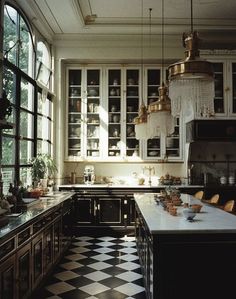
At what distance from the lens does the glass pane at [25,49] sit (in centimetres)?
565

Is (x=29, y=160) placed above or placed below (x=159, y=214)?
above

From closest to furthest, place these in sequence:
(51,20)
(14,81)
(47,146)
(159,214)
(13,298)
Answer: (13,298) < (159,214) < (14,81) < (51,20) < (47,146)

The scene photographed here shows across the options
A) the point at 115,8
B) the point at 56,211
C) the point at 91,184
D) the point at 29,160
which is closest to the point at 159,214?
the point at 56,211

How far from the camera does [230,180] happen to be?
24.0 feet

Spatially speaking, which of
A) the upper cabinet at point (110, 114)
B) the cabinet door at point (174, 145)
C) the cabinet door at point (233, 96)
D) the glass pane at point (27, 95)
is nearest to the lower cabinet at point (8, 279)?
the glass pane at point (27, 95)

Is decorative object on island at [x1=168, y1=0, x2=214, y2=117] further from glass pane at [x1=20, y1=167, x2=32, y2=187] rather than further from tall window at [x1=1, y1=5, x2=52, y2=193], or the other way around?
glass pane at [x1=20, y1=167, x2=32, y2=187]

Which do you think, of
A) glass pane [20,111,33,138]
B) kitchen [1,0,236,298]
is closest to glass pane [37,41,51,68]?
kitchen [1,0,236,298]

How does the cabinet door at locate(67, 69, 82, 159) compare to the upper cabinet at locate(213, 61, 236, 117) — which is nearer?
the upper cabinet at locate(213, 61, 236, 117)

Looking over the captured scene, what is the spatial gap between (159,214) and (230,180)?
3819 millimetres

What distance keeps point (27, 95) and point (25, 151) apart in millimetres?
954

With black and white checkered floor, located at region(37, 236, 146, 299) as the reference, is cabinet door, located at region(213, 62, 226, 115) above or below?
above

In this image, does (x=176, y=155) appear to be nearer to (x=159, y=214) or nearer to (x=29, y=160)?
(x=29, y=160)

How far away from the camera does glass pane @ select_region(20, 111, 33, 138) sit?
568cm

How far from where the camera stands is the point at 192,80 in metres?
3.16
